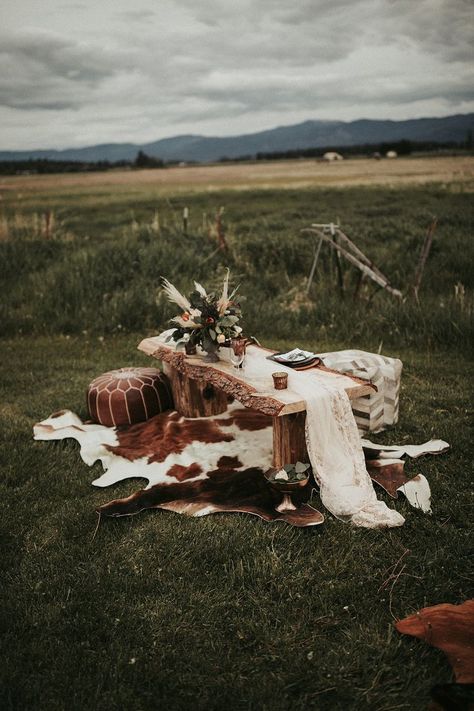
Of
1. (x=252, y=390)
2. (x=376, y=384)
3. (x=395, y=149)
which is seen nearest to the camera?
(x=252, y=390)

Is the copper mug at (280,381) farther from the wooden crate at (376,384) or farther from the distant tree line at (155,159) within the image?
the distant tree line at (155,159)

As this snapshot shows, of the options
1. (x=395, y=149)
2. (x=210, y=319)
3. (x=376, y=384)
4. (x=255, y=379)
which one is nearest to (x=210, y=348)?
(x=210, y=319)

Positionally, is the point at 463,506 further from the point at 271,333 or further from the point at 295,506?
the point at 271,333

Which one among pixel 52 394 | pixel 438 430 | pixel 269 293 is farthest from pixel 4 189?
pixel 438 430

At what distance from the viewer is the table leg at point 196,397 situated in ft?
19.1

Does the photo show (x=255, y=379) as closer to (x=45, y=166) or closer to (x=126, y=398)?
(x=126, y=398)

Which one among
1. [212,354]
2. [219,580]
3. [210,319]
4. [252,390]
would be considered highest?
[210,319]

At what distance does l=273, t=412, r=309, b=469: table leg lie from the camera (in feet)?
14.9

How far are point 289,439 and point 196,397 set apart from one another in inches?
60.4

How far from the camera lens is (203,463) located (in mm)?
5012

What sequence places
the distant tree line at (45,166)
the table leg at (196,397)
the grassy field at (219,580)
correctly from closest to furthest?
the grassy field at (219,580)
the table leg at (196,397)
the distant tree line at (45,166)

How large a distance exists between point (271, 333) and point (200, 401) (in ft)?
10.6

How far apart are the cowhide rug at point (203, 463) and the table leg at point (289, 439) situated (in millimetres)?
236

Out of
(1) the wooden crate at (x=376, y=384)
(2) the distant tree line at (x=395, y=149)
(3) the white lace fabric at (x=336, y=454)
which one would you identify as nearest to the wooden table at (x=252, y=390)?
(3) the white lace fabric at (x=336, y=454)
